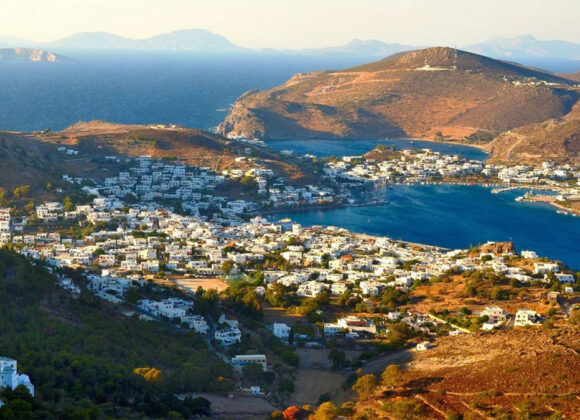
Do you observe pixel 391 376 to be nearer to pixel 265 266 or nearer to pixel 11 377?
pixel 11 377

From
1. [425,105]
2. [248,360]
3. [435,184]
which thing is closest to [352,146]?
[425,105]

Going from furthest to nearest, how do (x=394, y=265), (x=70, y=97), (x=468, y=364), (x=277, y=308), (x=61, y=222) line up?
(x=70, y=97)
(x=61, y=222)
(x=394, y=265)
(x=277, y=308)
(x=468, y=364)

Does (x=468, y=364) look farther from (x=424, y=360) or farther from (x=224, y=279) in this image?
(x=224, y=279)

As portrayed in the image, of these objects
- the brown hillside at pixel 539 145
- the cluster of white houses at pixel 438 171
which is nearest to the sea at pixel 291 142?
the brown hillside at pixel 539 145

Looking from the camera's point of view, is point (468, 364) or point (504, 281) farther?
point (504, 281)

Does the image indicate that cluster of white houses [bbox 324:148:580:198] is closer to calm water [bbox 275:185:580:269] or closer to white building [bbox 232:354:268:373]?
calm water [bbox 275:185:580:269]

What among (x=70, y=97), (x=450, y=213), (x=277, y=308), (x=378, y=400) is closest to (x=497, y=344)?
(x=378, y=400)
